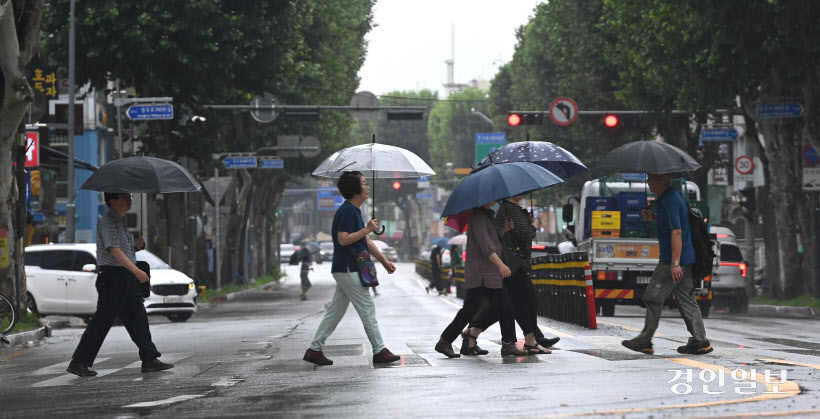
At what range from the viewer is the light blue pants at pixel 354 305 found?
39.8 feet

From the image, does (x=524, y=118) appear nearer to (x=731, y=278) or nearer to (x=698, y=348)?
(x=731, y=278)

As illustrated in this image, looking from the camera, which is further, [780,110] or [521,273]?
[780,110]

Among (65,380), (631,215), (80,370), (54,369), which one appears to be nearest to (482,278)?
(80,370)

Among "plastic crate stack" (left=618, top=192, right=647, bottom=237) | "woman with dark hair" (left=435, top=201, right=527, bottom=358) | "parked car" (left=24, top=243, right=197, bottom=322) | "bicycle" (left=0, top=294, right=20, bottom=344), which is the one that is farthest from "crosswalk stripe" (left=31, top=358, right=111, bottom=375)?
"plastic crate stack" (left=618, top=192, right=647, bottom=237)

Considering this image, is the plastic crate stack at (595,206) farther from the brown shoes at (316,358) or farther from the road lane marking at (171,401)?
the road lane marking at (171,401)

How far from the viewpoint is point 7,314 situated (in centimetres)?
2045

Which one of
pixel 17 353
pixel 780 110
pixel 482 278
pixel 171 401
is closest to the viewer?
pixel 171 401

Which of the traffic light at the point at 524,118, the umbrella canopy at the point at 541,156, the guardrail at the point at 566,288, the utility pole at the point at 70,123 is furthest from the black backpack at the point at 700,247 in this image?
the utility pole at the point at 70,123

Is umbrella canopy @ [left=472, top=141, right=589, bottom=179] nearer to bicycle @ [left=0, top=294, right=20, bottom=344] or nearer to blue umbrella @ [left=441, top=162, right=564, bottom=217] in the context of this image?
blue umbrella @ [left=441, top=162, right=564, bottom=217]

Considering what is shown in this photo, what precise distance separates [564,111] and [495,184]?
72.6 ft

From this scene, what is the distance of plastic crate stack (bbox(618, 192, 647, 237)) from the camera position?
81.4ft

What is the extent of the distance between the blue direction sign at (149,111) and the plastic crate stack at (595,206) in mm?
10015

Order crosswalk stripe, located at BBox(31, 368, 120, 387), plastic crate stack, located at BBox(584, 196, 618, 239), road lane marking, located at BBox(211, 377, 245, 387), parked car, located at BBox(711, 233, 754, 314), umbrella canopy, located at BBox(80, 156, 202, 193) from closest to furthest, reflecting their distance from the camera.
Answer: road lane marking, located at BBox(211, 377, 245, 387), crosswalk stripe, located at BBox(31, 368, 120, 387), umbrella canopy, located at BBox(80, 156, 202, 193), plastic crate stack, located at BBox(584, 196, 618, 239), parked car, located at BBox(711, 233, 754, 314)

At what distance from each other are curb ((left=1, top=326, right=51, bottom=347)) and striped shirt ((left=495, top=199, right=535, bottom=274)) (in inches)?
367
